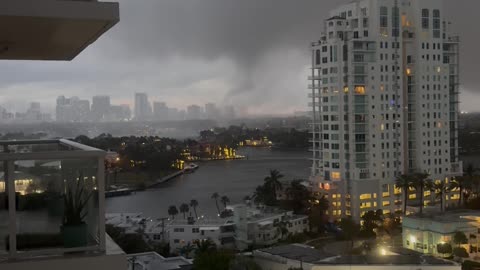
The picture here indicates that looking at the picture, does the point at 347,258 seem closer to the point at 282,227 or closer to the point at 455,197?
the point at 282,227

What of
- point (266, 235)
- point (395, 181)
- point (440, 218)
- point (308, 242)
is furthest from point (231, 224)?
point (395, 181)

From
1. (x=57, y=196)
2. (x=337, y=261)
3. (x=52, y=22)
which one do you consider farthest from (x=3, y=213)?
(x=337, y=261)

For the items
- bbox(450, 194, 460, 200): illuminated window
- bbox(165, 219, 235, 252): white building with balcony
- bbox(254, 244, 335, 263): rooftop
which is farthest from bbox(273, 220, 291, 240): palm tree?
bbox(450, 194, 460, 200): illuminated window

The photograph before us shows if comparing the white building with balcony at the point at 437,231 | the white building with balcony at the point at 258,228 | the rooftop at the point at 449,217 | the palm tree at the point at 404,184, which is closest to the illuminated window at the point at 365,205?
the palm tree at the point at 404,184

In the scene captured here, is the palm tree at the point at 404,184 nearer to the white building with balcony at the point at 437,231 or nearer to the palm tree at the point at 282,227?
the white building with balcony at the point at 437,231

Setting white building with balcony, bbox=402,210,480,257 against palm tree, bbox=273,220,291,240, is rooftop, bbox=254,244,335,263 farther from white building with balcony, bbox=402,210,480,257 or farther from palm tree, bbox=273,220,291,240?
palm tree, bbox=273,220,291,240

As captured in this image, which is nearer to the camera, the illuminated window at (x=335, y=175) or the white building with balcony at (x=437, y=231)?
the white building with balcony at (x=437, y=231)

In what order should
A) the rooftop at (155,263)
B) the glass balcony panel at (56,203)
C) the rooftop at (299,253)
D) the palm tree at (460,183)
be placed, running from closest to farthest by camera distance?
1. the glass balcony panel at (56,203)
2. the rooftop at (299,253)
3. the rooftop at (155,263)
4. the palm tree at (460,183)
